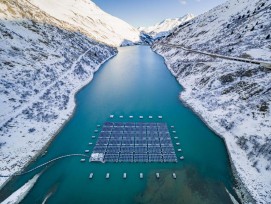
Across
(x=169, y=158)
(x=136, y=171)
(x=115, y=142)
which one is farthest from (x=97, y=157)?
(x=169, y=158)

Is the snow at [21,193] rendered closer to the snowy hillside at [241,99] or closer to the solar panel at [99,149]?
the solar panel at [99,149]

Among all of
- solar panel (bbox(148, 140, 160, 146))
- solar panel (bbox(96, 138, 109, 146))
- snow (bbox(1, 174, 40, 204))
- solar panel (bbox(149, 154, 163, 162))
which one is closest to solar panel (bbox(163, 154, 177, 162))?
solar panel (bbox(149, 154, 163, 162))

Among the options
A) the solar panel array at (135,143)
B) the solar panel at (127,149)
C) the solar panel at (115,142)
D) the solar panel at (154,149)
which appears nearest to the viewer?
the solar panel array at (135,143)

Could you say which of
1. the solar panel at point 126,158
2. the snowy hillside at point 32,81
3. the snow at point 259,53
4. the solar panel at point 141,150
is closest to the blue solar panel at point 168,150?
the solar panel at point 141,150

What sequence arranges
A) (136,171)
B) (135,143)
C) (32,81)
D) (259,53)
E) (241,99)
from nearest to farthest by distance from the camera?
(136,171)
(135,143)
(241,99)
(32,81)
(259,53)

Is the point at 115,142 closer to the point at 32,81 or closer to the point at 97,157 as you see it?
the point at 97,157

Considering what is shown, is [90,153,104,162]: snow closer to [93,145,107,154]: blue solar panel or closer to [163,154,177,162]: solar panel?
[93,145,107,154]: blue solar panel
